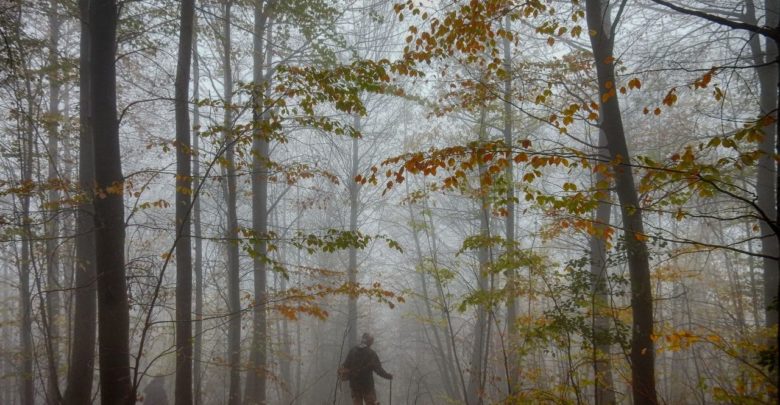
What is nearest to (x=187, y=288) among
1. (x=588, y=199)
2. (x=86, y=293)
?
(x=86, y=293)

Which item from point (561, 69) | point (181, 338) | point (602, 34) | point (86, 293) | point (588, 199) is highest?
point (561, 69)

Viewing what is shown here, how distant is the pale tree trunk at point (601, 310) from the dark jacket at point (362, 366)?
11.9 feet

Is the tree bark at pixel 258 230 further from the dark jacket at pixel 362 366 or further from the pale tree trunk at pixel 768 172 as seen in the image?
the pale tree trunk at pixel 768 172

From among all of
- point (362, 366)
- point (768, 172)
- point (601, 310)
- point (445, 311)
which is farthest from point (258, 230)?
point (768, 172)

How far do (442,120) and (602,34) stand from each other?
7.65 metres

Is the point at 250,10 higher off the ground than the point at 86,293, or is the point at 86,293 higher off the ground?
the point at 250,10

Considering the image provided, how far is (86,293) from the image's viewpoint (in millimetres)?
6668

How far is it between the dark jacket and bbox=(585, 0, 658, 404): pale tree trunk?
4364 millimetres

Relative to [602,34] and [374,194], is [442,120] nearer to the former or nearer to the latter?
[374,194]

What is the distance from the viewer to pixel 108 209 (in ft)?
12.2

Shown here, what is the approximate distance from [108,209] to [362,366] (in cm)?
525

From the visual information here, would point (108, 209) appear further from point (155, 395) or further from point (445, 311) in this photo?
point (155, 395)

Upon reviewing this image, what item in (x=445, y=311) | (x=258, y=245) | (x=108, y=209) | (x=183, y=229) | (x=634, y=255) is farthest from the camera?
(x=258, y=245)

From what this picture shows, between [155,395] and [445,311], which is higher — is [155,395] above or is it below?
below
